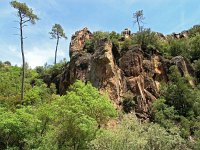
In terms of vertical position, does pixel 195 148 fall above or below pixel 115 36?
below

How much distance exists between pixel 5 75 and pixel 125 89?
2340 centimetres

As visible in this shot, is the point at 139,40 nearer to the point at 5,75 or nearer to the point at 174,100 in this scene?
the point at 174,100

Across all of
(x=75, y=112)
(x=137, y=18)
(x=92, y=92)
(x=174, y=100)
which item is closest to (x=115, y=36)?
(x=137, y=18)

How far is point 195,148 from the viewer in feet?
115

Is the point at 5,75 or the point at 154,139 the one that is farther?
the point at 5,75

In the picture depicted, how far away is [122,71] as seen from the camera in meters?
46.3

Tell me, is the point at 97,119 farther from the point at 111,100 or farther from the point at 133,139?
the point at 111,100

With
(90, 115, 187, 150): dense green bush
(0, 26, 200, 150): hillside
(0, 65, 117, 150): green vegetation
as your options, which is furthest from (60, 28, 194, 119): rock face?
(90, 115, 187, 150): dense green bush

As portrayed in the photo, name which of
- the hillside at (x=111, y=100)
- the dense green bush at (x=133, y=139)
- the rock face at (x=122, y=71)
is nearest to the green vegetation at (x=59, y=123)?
the hillside at (x=111, y=100)

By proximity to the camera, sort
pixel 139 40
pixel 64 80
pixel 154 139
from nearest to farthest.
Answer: pixel 154 139
pixel 64 80
pixel 139 40

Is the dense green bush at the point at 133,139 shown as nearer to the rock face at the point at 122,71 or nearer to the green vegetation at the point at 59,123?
the green vegetation at the point at 59,123

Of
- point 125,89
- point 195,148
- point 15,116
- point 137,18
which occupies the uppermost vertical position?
point 137,18

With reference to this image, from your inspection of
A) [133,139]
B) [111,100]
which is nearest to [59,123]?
[133,139]

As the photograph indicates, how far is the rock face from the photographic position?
42.5m
